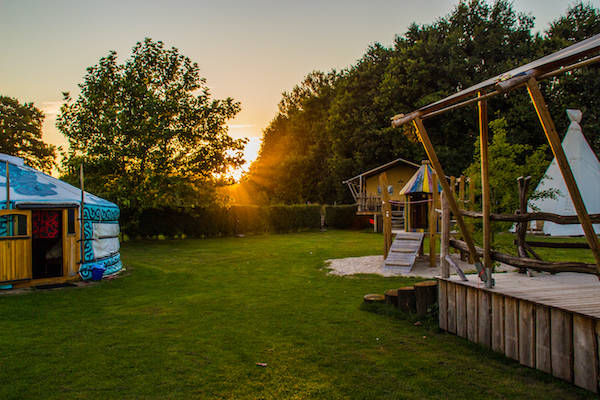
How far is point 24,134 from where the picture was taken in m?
27.7

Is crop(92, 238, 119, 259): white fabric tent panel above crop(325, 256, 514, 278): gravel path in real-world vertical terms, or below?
above

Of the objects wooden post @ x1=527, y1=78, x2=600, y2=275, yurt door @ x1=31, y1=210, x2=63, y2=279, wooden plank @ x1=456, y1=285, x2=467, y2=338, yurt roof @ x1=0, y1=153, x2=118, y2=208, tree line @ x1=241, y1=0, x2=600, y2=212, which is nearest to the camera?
wooden post @ x1=527, y1=78, x2=600, y2=275

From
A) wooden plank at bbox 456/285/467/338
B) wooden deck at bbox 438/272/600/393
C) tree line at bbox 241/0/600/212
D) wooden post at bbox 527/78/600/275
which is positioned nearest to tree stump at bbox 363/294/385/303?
wooden deck at bbox 438/272/600/393

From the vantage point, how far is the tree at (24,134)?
2667cm

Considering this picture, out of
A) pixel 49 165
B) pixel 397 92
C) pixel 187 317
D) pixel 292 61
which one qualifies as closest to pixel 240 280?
pixel 187 317

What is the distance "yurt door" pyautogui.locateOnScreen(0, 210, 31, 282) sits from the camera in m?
8.28

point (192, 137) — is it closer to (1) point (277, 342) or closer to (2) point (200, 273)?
(2) point (200, 273)

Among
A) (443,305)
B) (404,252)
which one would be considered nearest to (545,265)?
(443,305)

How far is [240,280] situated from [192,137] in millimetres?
11011

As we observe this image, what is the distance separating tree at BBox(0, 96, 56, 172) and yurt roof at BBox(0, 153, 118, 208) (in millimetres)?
20167

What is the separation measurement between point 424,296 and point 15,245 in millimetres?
8089

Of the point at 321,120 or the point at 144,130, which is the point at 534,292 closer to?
the point at 144,130

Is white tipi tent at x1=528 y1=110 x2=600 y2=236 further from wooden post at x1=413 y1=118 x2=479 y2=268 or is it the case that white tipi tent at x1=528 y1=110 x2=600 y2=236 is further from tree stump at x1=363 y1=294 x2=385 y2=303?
wooden post at x1=413 y1=118 x2=479 y2=268

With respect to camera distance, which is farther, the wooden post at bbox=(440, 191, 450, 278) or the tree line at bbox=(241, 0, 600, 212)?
the tree line at bbox=(241, 0, 600, 212)
